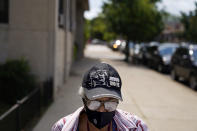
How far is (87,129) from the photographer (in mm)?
2182

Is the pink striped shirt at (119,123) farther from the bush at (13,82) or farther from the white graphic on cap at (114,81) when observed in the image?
the bush at (13,82)

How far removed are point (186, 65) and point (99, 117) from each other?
39.1 ft

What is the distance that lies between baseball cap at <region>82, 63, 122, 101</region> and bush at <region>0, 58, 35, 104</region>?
6042 millimetres

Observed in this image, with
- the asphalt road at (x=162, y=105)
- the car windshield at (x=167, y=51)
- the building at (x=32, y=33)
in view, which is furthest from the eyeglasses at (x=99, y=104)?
the car windshield at (x=167, y=51)

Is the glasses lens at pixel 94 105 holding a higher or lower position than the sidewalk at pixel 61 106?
higher

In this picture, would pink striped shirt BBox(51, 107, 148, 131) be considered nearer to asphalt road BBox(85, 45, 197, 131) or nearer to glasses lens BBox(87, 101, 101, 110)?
glasses lens BBox(87, 101, 101, 110)

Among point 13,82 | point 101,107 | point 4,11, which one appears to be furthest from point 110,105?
point 4,11

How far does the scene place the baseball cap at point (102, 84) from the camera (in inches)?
77.5

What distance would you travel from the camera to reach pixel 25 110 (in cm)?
639

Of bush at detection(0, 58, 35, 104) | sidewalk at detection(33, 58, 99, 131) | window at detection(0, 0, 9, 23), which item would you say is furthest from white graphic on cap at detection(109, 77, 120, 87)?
window at detection(0, 0, 9, 23)

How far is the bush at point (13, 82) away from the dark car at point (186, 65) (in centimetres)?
663

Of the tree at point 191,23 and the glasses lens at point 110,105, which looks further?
the tree at point 191,23

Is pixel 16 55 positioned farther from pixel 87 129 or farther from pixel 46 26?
pixel 87 129

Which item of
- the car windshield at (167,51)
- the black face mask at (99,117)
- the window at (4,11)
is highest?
the window at (4,11)
